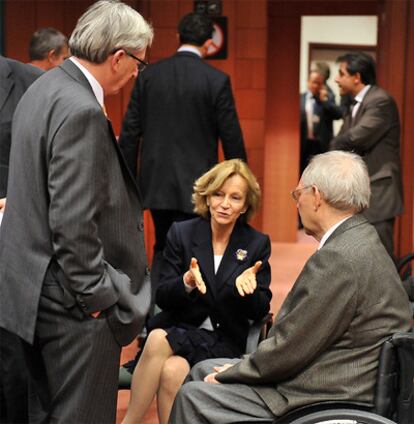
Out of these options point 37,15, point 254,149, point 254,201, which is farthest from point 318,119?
point 254,201

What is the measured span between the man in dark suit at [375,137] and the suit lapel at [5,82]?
2.69 m

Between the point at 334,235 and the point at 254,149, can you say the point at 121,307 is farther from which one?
the point at 254,149

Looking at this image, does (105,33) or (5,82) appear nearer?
(105,33)

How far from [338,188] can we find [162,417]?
1.19 m

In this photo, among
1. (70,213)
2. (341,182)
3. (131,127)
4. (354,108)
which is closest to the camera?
(70,213)

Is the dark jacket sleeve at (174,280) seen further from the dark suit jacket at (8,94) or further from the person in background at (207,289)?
the dark suit jacket at (8,94)

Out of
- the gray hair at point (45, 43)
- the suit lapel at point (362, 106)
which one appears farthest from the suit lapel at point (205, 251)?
the suit lapel at point (362, 106)

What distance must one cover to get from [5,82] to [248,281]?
1.16m

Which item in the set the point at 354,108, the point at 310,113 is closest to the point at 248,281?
the point at 354,108

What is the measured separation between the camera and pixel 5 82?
11.6 feet

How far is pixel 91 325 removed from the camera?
107 inches

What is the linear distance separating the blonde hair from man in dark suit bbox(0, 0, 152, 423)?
1052 millimetres

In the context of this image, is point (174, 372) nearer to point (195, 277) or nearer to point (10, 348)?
point (195, 277)

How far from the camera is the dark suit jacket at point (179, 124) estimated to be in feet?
17.2
